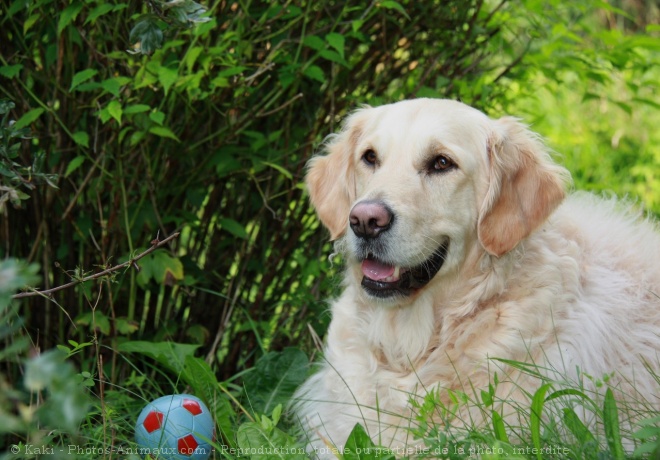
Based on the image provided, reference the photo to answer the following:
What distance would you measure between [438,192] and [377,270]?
13.8 inches

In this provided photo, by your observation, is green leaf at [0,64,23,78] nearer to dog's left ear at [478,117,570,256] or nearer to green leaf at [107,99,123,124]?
green leaf at [107,99,123,124]

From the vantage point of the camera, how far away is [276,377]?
343 cm

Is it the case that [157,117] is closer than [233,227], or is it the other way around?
[157,117]

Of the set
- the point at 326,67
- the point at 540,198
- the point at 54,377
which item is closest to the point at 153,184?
the point at 326,67

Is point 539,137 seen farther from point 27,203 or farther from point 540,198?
point 27,203

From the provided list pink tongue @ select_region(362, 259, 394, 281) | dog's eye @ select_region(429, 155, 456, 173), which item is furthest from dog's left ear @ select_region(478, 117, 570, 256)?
pink tongue @ select_region(362, 259, 394, 281)

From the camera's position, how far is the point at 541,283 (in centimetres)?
283

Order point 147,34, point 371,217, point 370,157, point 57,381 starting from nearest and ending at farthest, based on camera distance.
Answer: point 57,381 < point 147,34 < point 371,217 < point 370,157

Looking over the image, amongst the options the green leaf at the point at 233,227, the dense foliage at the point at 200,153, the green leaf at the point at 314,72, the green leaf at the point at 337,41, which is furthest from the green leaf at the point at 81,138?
the green leaf at the point at 337,41

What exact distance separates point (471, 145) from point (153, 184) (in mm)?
1315

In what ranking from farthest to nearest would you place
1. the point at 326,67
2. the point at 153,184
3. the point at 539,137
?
the point at 326,67
the point at 153,184
the point at 539,137

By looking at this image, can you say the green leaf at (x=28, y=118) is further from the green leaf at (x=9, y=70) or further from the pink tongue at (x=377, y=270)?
A: the pink tongue at (x=377, y=270)

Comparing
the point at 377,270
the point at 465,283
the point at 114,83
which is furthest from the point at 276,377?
the point at 114,83

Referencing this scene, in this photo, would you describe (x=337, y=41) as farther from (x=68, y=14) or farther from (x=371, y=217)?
(x=68, y=14)
